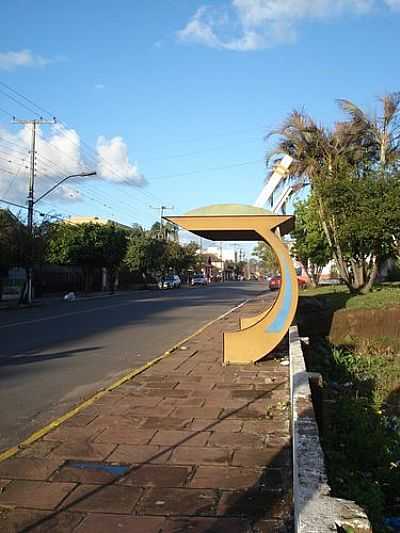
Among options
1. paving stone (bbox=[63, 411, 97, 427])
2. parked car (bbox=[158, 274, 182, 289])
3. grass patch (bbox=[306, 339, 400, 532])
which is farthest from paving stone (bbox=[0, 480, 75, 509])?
parked car (bbox=[158, 274, 182, 289])

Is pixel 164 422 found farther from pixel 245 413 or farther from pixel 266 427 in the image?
pixel 266 427

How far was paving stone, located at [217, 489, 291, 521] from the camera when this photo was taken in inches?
163

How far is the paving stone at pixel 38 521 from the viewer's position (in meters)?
3.94

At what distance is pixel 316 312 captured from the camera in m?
14.3

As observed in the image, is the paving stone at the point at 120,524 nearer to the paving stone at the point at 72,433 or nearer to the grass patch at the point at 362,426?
the grass patch at the point at 362,426

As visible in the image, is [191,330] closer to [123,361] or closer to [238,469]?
[123,361]

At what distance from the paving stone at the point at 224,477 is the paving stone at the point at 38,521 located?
1.04 m

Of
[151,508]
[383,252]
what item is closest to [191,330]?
[383,252]

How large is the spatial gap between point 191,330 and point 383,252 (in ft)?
24.0

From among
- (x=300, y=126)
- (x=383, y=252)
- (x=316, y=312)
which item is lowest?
(x=316, y=312)

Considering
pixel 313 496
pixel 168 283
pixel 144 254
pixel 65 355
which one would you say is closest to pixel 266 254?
pixel 168 283

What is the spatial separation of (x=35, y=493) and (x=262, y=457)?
196 centimetres

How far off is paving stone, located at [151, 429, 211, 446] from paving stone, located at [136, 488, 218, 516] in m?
1.21

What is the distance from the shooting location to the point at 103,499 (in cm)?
442
